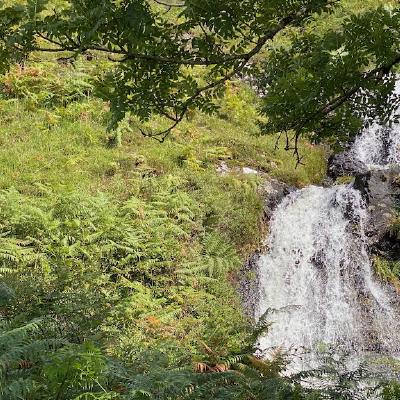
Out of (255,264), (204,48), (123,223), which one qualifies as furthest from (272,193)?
(204,48)

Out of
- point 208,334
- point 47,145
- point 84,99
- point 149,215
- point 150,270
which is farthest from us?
point 84,99

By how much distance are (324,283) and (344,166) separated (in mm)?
4737

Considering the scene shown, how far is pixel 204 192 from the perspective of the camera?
37.0ft

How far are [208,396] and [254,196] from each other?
778 centimetres

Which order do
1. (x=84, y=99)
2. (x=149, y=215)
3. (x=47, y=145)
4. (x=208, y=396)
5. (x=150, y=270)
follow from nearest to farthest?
(x=208, y=396) → (x=150, y=270) → (x=149, y=215) → (x=47, y=145) → (x=84, y=99)

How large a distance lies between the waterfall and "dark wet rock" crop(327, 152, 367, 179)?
1414mm

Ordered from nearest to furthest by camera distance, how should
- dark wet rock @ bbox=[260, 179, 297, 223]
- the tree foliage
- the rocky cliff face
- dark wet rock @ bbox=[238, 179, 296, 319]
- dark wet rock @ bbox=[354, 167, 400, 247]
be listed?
the tree foliage < dark wet rock @ bbox=[238, 179, 296, 319] < the rocky cliff face < dark wet rock @ bbox=[354, 167, 400, 247] < dark wet rock @ bbox=[260, 179, 297, 223]

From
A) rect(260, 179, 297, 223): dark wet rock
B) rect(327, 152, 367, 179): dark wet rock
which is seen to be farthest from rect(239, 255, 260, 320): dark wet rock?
rect(327, 152, 367, 179): dark wet rock

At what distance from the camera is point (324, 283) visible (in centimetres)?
1082

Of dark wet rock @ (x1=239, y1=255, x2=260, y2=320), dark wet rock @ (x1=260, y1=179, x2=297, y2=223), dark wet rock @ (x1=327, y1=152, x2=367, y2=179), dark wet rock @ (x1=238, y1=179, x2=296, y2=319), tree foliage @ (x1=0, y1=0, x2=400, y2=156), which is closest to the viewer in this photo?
tree foliage @ (x1=0, y1=0, x2=400, y2=156)

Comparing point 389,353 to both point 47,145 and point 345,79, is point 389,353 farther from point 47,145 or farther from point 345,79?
point 47,145

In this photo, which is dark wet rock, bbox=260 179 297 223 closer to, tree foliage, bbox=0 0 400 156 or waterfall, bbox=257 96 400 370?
waterfall, bbox=257 96 400 370

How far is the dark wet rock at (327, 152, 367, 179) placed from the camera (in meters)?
14.3

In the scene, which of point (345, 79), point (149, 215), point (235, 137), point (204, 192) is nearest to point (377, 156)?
point (235, 137)
